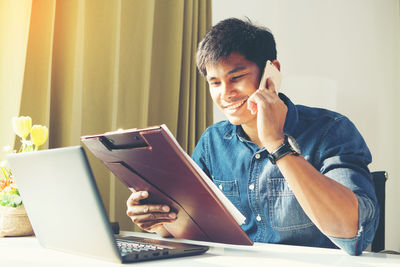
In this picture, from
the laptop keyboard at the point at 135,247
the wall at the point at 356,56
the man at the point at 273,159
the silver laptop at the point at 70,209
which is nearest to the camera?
the silver laptop at the point at 70,209

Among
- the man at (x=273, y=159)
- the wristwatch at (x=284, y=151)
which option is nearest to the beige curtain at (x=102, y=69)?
the man at (x=273, y=159)

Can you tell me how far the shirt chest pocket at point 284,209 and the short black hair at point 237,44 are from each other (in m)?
0.36

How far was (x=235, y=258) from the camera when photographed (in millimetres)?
814

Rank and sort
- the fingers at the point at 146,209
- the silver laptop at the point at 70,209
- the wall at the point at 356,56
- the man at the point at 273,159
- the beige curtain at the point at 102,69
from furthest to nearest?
the wall at the point at 356,56 → the beige curtain at the point at 102,69 → the fingers at the point at 146,209 → the man at the point at 273,159 → the silver laptop at the point at 70,209

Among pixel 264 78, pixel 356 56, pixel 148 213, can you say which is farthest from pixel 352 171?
pixel 356 56

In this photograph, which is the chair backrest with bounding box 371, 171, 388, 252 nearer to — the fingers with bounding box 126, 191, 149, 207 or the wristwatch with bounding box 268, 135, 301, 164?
the wristwatch with bounding box 268, 135, 301, 164

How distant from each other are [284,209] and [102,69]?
1025 millimetres

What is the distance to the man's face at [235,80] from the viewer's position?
1.23 meters

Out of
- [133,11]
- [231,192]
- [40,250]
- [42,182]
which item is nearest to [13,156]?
[42,182]

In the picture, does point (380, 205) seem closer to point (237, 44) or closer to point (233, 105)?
A: point (233, 105)

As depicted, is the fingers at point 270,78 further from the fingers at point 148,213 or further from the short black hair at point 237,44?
the fingers at point 148,213

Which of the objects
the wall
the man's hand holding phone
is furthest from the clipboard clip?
the wall

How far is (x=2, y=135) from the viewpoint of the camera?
1510 mm

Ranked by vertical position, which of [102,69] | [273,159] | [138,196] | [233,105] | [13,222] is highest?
[102,69]
